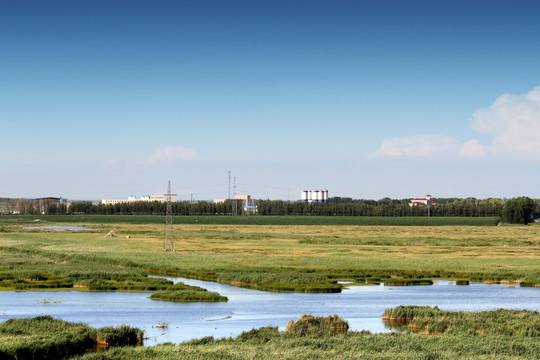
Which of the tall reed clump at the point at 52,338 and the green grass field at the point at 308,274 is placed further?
the green grass field at the point at 308,274

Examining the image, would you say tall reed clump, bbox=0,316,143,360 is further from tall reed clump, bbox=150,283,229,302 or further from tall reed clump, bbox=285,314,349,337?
tall reed clump, bbox=150,283,229,302

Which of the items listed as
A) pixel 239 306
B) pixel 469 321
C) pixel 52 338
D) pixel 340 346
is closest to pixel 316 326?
pixel 340 346

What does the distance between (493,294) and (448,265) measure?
16912 millimetres

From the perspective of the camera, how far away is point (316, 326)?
3241 centimetres

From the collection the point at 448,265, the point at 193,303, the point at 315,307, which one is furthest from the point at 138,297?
the point at 448,265

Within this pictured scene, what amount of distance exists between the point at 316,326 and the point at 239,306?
425 inches

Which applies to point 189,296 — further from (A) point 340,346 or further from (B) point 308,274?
(A) point 340,346

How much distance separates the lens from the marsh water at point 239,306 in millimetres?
36031

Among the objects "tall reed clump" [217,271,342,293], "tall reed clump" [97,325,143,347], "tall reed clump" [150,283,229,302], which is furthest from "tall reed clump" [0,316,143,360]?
"tall reed clump" [217,271,342,293]

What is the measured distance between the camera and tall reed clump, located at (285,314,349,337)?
31.6m

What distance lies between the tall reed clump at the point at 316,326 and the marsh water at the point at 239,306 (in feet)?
7.47

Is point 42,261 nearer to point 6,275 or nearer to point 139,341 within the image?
point 6,275

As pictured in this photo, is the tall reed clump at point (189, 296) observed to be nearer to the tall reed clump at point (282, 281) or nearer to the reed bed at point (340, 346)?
the tall reed clump at point (282, 281)

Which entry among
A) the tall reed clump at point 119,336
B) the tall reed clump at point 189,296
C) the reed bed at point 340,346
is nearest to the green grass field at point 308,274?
the reed bed at point 340,346
